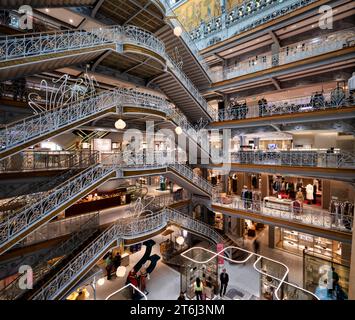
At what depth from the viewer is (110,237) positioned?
9531 millimetres

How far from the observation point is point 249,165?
497 inches

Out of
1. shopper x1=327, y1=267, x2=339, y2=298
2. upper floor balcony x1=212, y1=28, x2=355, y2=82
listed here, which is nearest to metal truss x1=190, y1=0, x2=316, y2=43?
upper floor balcony x1=212, y1=28, x2=355, y2=82

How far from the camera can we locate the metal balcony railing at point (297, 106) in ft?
31.9

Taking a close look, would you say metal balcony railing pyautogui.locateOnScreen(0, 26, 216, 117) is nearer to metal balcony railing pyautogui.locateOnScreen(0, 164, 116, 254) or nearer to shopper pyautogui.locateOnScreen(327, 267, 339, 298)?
metal balcony railing pyautogui.locateOnScreen(0, 164, 116, 254)

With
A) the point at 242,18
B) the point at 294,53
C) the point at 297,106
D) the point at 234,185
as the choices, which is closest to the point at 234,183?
the point at 234,185

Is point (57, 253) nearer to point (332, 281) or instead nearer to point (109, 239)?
point (109, 239)

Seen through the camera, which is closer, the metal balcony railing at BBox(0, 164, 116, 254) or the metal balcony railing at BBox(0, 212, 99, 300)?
the metal balcony railing at BBox(0, 164, 116, 254)

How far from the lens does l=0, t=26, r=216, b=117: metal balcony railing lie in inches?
241

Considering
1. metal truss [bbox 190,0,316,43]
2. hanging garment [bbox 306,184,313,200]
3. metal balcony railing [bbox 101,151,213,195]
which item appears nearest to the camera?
metal balcony railing [bbox 101,151,213,195]

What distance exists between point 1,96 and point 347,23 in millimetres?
17786

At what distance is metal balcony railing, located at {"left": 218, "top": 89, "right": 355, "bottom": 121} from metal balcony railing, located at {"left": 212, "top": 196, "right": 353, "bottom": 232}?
217 inches

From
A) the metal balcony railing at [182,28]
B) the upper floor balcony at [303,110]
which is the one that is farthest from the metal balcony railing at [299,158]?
the metal balcony railing at [182,28]

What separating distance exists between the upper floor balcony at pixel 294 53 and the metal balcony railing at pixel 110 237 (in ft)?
36.8

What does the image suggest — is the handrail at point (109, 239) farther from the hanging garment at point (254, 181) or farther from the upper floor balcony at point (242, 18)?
the upper floor balcony at point (242, 18)
